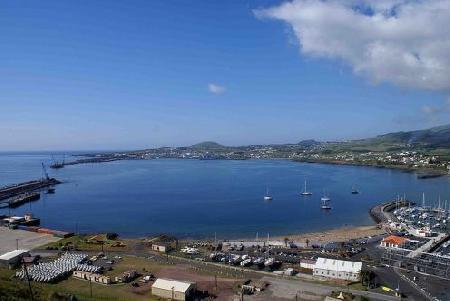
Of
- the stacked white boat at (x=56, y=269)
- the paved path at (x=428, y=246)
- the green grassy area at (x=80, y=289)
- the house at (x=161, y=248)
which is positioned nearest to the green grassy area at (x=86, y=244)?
the house at (x=161, y=248)

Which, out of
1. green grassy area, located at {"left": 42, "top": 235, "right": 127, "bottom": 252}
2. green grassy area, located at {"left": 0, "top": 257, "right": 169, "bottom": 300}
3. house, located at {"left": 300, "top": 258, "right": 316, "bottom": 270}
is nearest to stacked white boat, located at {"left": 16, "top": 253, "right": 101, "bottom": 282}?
green grassy area, located at {"left": 0, "top": 257, "right": 169, "bottom": 300}

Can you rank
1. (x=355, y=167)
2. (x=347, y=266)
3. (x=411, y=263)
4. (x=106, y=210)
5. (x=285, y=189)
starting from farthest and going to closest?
1. (x=355, y=167)
2. (x=285, y=189)
3. (x=106, y=210)
4. (x=411, y=263)
5. (x=347, y=266)

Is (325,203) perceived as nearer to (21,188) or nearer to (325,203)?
(325,203)

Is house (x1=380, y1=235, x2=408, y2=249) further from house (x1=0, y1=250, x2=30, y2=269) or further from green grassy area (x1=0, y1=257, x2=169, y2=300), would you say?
house (x1=0, y1=250, x2=30, y2=269)

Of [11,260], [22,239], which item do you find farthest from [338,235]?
[22,239]

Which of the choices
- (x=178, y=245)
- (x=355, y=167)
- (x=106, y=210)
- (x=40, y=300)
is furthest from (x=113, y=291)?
(x=355, y=167)

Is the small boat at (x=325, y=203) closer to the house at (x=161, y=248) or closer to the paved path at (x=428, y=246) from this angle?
the paved path at (x=428, y=246)

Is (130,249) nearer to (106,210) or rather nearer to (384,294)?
(384,294)
